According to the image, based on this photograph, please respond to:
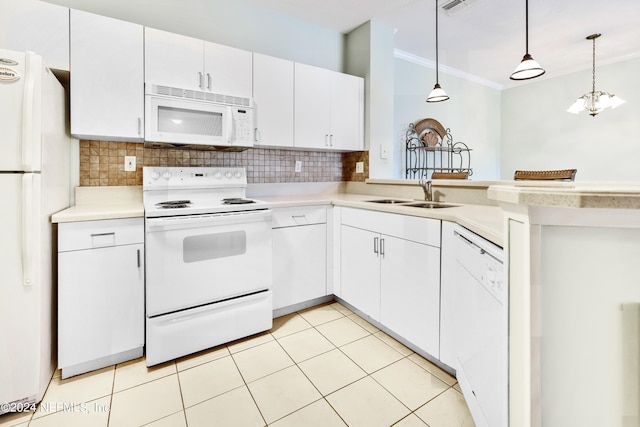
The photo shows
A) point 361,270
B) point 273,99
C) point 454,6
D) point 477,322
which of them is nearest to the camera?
point 477,322

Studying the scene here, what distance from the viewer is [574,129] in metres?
4.56

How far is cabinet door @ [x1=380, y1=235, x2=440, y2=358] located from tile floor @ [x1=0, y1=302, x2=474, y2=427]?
158 mm

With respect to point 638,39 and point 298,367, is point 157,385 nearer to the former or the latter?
point 298,367

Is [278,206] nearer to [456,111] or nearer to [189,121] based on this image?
[189,121]

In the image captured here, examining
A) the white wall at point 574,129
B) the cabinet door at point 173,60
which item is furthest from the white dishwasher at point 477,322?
the white wall at point 574,129

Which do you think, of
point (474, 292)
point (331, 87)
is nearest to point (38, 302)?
point (474, 292)

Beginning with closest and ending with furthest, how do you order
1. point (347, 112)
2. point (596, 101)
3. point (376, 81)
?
point (347, 112) → point (376, 81) → point (596, 101)

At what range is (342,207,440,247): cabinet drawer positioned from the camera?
5.38ft

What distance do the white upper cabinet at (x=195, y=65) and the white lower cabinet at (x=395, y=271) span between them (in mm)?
1273

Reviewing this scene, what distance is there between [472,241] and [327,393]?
1004 mm

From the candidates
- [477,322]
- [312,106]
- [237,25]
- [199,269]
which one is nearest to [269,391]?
[199,269]

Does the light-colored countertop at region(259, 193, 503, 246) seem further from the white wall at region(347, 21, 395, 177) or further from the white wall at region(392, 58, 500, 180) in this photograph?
the white wall at region(392, 58, 500, 180)

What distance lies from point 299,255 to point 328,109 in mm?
1362

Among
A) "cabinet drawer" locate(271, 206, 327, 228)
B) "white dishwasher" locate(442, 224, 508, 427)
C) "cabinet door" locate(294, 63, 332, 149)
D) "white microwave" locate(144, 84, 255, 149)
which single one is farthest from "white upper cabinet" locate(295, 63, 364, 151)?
"white dishwasher" locate(442, 224, 508, 427)
